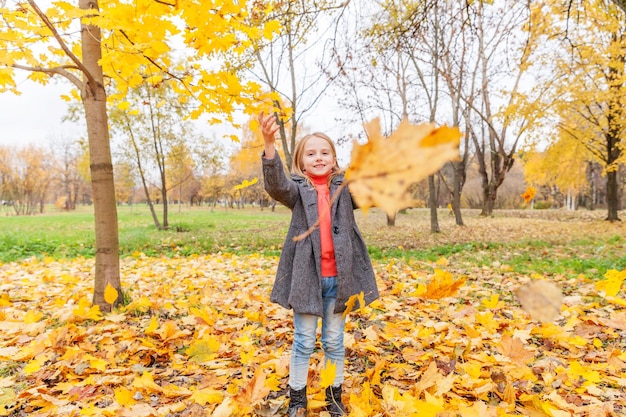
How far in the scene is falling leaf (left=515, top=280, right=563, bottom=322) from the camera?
1.12m

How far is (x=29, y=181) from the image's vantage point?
4003 centimetres

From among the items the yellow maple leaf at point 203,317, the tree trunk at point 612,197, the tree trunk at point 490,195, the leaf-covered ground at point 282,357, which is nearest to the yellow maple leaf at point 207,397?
the leaf-covered ground at point 282,357

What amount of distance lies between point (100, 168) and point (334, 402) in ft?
9.62

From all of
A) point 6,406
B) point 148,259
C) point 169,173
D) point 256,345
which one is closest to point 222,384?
point 256,345

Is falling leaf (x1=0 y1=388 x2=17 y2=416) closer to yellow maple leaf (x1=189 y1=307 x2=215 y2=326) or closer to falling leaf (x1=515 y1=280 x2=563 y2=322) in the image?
yellow maple leaf (x1=189 y1=307 x2=215 y2=326)

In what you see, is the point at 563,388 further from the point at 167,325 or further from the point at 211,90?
the point at 211,90

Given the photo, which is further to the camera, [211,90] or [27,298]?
[27,298]

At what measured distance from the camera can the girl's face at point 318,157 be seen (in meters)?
1.91

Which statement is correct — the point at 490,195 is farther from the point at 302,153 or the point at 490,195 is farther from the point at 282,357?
the point at 302,153

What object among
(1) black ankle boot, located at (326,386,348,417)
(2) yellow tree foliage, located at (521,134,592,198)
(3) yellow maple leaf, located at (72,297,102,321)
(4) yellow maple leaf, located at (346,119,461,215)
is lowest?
(1) black ankle boot, located at (326,386,348,417)

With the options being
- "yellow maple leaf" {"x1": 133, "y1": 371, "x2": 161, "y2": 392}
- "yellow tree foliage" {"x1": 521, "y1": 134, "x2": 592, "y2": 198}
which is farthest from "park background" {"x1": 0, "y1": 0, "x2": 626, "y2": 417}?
"yellow tree foliage" {"x1": 521, "y1": 134, "x2": 592, "y2": 198}

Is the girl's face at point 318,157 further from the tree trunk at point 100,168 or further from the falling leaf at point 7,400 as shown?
the tree trunk at point 100,168

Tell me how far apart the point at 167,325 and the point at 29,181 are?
156ft

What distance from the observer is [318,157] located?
190 cm
